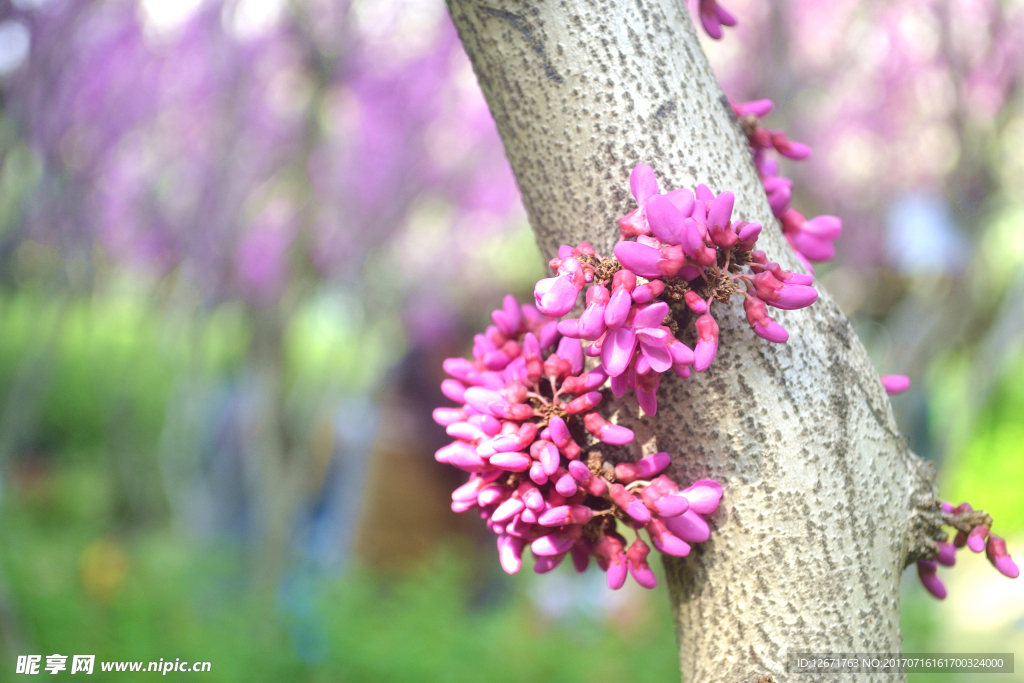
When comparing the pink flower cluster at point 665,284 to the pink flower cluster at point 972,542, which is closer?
the pink flower cluster at point 665,284

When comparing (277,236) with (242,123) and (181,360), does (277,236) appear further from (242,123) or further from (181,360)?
(242,123)

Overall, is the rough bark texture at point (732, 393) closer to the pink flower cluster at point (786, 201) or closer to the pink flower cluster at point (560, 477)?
the pink flower cluster at point (560, 477)

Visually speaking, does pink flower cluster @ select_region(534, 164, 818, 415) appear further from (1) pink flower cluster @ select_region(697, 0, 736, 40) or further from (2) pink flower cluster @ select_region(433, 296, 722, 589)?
(1) pink flower cluster @ select_region(697, 0, 736, 40)

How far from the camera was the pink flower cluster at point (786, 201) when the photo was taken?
1.06 m

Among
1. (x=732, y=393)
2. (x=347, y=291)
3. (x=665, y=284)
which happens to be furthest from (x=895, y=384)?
(x=347, y=291)

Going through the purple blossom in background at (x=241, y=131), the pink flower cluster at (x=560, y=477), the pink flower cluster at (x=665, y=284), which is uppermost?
the purple blossom in background at (x=241, y=131)

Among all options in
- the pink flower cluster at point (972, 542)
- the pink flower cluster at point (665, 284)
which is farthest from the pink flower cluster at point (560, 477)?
the pink flower cluster at point (972, 542)

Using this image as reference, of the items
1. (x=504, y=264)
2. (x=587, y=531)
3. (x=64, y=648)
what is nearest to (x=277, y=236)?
(x=504, y=264)

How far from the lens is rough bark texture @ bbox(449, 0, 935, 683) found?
84 cm

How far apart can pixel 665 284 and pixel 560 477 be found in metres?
0.25

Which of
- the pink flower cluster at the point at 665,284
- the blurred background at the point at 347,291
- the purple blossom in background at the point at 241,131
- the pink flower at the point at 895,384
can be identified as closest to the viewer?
the pink flower cluster at the point at 665,284

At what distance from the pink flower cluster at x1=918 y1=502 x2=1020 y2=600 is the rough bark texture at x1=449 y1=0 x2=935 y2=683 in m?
0.13

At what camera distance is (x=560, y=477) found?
85cm

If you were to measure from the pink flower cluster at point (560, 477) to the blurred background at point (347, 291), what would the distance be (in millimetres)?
1847
